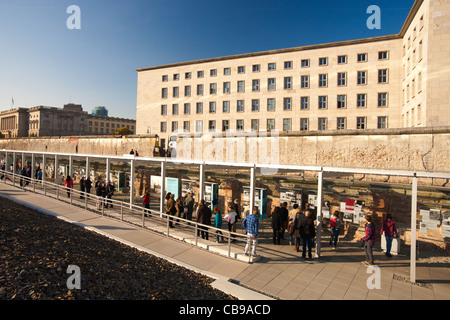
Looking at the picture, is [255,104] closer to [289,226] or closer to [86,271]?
[289,226]

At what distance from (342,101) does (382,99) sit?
4627mm

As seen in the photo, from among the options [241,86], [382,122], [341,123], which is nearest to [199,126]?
[241,86]

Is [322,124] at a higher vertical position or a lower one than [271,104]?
lower

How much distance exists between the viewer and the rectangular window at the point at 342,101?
1370 inches

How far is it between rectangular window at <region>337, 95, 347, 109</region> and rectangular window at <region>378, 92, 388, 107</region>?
393 cm

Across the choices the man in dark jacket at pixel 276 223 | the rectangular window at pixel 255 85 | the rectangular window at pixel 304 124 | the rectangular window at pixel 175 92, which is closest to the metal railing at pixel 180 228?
the man in dark jacket at pixel 276 223

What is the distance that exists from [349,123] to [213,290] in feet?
111

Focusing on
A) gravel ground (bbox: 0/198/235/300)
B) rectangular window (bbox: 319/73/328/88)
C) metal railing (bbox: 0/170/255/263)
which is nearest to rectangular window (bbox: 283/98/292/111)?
rectangular window (bbox: 319/73/328/88)

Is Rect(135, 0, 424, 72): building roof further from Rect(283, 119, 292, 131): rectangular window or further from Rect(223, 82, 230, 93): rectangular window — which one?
Rect(283, 119, 292, 131): rectangular window

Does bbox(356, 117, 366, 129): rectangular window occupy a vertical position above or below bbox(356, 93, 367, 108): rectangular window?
below

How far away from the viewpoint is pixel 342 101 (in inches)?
1375

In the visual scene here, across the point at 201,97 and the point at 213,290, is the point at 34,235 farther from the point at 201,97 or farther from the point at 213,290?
the point at 201,97

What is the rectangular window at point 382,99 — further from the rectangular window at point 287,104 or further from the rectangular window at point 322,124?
the rectangular window at point 287,104

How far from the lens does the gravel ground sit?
5.41m
